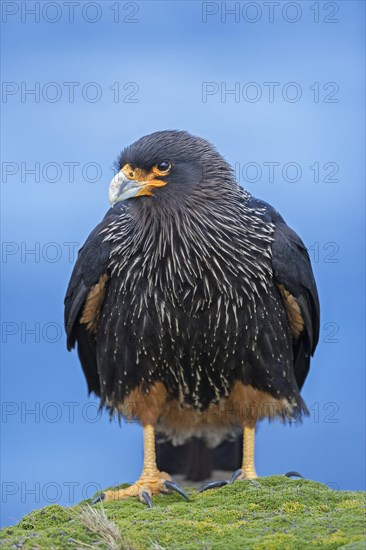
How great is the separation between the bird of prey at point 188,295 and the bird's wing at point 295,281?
0.01 m

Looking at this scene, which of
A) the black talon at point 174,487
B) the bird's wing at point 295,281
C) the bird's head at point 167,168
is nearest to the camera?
the bird's head at point 167,168

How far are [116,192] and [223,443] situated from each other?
2275 mm

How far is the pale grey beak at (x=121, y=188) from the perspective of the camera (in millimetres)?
6387

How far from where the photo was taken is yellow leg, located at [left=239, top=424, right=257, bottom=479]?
7.01 m

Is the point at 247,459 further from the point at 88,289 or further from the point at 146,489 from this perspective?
the point at 88,289

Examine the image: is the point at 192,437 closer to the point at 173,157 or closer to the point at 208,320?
the point at 208,320

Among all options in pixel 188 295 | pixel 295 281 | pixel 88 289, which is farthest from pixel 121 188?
pixel 295 281

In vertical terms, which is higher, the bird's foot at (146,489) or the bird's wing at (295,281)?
the bird's wing at (295,281)

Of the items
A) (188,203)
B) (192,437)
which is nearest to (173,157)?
(188,203)

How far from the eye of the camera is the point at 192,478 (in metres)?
7.42

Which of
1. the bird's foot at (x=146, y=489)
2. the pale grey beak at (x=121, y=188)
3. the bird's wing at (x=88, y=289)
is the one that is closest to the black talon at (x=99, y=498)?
the bird's foot at (x=146, y=489)

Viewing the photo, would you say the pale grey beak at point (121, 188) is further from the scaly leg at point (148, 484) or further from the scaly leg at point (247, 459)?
the scaly leg at point (247, 459)

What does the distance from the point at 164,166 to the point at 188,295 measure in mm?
879

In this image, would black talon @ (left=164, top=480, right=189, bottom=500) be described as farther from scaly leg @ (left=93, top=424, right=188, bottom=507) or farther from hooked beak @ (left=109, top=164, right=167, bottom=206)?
hooked beak @ (left=109, top=164, right=167, bottom=206)
